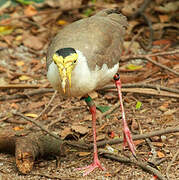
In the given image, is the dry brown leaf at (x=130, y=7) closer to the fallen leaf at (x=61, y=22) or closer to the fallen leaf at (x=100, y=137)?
the fallen leaf at (x=61, y=22)

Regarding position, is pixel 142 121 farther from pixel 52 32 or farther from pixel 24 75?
pixel 52 32

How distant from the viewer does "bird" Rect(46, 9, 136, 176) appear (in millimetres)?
3703

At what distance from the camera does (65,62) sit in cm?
362

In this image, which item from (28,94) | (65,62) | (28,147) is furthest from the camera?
(28,94)

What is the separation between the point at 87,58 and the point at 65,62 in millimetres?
475

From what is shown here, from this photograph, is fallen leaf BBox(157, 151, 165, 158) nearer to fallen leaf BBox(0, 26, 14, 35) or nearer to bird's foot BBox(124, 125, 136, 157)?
bird's foot BBox(124, 125, 136, 157)

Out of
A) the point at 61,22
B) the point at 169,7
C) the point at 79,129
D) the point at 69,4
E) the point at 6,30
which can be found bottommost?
the point at 79,129

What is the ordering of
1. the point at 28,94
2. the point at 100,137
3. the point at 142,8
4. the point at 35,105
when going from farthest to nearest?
the point at 142,8
the point at 28,94
the point at 35,105
the point at 100,137

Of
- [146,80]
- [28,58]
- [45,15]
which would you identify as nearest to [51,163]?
[146,80]

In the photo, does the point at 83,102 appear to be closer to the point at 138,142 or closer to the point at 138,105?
the point at 138,105

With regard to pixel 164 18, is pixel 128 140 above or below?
below

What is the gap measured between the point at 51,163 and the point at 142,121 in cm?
141

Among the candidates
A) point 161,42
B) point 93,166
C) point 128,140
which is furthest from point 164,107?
point 161,42

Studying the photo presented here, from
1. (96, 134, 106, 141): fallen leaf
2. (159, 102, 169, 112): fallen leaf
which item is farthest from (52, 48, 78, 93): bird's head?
(159, 102, 169, 112): fallen leaf
